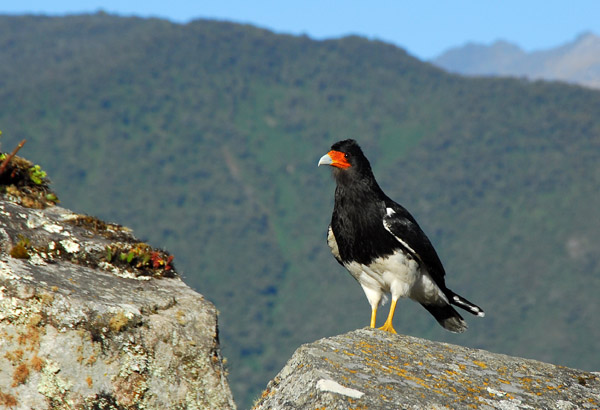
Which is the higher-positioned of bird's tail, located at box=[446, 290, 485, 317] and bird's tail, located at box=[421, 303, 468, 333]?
bird's tail, located at box=[446, 290, 485, 317]

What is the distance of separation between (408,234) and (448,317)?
6.75 feet

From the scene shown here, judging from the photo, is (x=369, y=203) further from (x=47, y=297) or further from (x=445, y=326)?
(x=47, y=297)

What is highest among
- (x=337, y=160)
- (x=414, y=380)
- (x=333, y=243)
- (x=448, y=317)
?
(x=337, y=160)

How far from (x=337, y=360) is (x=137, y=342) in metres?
2.52

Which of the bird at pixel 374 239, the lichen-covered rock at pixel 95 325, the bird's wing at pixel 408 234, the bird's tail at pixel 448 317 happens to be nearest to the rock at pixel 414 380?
the lichen-covered rock at pixel 95 325

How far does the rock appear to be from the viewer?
20.6 ft

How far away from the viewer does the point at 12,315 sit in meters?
7.55

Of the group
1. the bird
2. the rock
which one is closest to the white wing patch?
the bird

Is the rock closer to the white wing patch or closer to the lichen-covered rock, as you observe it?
the lichen-covered rock

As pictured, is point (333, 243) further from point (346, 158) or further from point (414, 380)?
point (414, 380)

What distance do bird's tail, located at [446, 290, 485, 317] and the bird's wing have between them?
73cm

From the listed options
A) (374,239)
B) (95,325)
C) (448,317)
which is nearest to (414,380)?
(95,325)

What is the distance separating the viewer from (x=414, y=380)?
6781mm

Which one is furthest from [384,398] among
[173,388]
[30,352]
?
[30,352]
